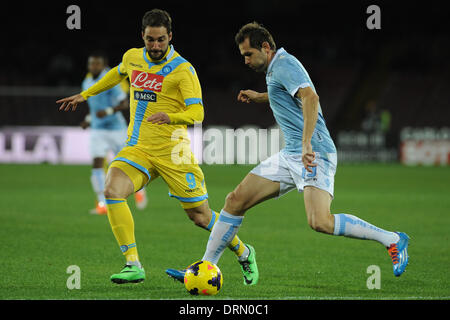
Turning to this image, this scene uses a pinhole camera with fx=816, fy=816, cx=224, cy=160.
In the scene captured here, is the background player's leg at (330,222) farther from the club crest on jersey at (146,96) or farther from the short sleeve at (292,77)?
the club crest on jersey at (146,96)

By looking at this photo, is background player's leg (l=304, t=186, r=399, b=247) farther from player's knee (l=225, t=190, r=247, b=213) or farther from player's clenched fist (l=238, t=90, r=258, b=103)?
player's clenched fist (l=238, t=90, r=258, b=103)

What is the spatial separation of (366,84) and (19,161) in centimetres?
1468

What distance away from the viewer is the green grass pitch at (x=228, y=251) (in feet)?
20.5

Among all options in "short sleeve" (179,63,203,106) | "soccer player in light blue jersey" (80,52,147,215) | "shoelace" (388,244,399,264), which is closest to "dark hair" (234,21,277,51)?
"short sleeve" (179,63,203,106)

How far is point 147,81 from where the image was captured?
277 inches

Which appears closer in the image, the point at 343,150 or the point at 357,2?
the point at 343,150

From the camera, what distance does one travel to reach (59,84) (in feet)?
109

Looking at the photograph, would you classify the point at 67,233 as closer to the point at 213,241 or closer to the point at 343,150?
the point at 213,241

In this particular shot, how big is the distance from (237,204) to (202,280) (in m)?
0.69

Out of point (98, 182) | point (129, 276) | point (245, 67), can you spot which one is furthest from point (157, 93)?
point (245, 67)

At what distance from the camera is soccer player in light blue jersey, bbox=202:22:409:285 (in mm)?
6012

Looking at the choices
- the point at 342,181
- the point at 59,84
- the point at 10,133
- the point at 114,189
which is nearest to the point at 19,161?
the point at 10,133

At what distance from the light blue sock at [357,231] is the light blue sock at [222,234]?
824 mm

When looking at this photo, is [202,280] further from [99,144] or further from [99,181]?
[99,144]
